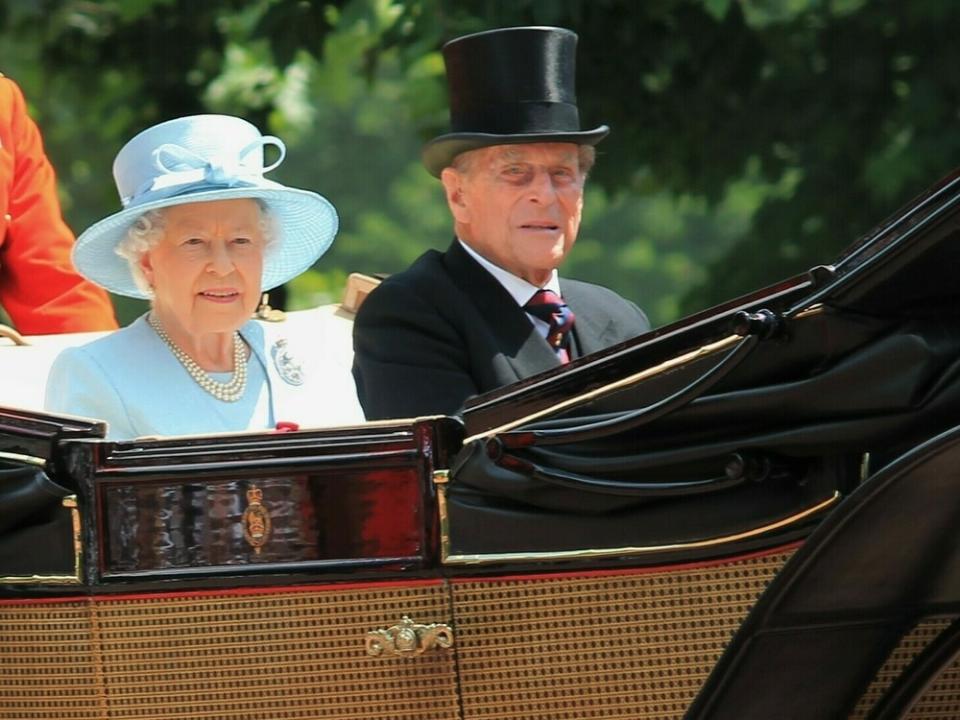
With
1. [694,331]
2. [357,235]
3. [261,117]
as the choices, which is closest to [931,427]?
[694,331]

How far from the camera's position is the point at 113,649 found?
2.95m

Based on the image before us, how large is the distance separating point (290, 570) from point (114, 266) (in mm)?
1120

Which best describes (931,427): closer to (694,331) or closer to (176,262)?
(694,331)

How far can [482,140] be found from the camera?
3.72 m

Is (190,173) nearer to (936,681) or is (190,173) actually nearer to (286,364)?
(286,364)

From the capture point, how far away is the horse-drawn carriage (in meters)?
2.53

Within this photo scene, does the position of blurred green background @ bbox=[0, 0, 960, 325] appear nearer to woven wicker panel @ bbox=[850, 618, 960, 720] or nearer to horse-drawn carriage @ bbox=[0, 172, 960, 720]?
horse-drawn carriage @ bbox=[0, 172, 960, 720]

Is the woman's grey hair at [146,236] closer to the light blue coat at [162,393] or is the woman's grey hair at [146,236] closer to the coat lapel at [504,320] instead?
the light blue coat at [162,393]

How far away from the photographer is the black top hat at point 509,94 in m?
3.75

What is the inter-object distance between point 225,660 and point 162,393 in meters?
0.72

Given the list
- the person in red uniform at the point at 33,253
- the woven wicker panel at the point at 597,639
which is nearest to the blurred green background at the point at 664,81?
the person in red uniform at the point at 33,253

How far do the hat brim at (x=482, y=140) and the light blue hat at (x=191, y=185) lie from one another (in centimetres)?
26

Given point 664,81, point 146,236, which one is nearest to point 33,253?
point 146,236

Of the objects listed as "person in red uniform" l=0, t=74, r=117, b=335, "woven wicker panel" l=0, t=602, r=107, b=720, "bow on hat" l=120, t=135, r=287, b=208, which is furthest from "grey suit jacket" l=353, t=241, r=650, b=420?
"person in red uniform" l=0, t=74, r=117, b=335
